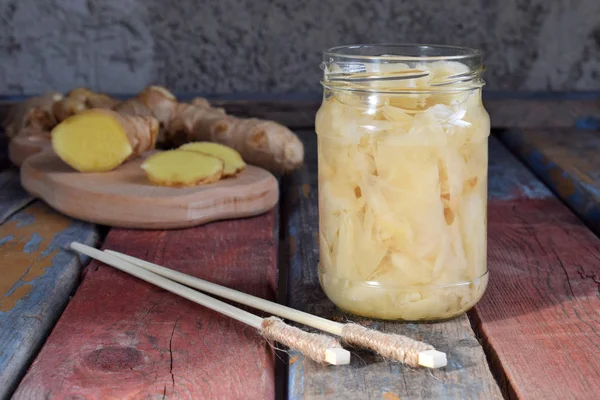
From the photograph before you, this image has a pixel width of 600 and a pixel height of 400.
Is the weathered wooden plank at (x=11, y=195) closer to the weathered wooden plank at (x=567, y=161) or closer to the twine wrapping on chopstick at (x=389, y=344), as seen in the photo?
the twine wrapping on chopstick at (x=389, y=344)

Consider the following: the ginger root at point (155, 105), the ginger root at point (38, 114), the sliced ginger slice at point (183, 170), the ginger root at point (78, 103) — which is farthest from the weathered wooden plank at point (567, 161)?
the ginger root at point (38, 114)

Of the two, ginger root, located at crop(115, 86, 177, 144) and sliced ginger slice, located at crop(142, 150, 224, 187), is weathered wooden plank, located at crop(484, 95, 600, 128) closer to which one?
ginger root, located at crop(115, 86, 177, 144)

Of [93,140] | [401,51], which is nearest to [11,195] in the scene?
[93,140]

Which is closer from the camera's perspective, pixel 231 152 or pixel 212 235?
pixel 212 235

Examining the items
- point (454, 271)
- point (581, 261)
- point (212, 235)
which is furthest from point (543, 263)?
point (212, 235)

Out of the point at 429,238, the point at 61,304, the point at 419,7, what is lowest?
the point at 61,304

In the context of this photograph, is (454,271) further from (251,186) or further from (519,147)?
(519,147)

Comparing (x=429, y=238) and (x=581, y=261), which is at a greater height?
(x=429, y=238)
